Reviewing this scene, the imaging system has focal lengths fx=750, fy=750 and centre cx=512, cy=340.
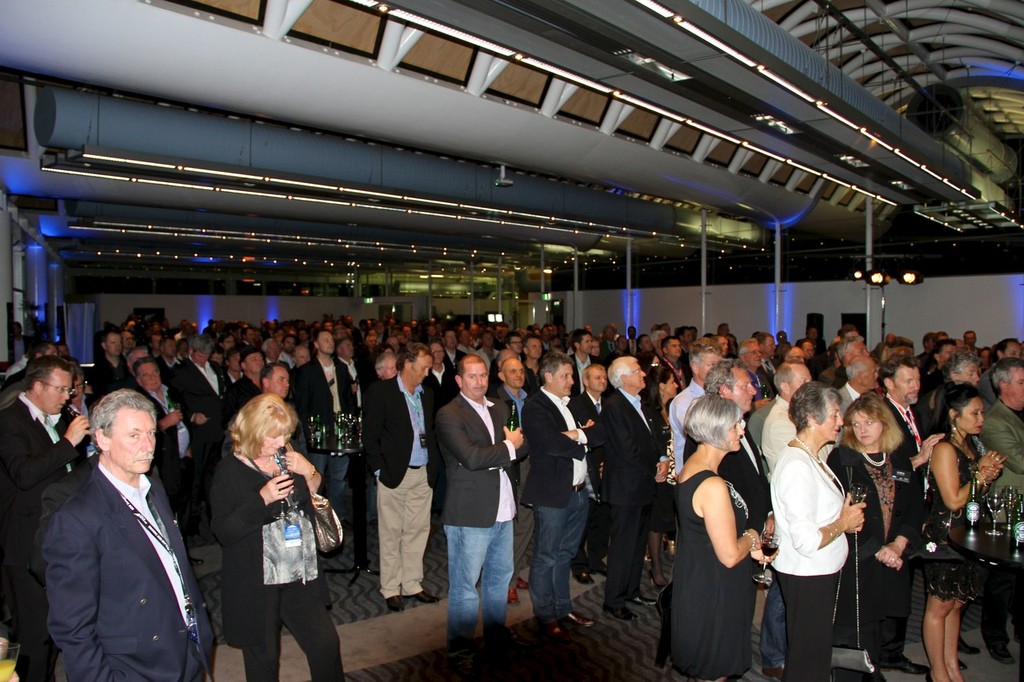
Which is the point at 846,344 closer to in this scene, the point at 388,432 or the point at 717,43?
the point at 717,43

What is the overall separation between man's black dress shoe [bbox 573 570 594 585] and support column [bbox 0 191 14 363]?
26.3 ft

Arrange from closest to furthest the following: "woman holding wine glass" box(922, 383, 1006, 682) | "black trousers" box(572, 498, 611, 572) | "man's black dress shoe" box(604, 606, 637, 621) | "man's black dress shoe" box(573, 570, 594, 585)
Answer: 1. "woman holding wine glass" box(922, 383, 1006, 682)
2. "man's black dress shoe" box(604, 606, 637, 621)
3. "man's black dress shoe" box(573, 570, 594, 585)
4. "black trousers" box(572, 498, 611, 572)

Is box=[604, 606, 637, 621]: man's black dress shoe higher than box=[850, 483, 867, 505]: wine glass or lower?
lower

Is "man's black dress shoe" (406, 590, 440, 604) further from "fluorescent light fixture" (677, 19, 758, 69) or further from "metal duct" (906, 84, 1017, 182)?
"metal duct" (906, 84, 1017, 182)

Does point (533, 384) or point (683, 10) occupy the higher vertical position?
point (683, 10)

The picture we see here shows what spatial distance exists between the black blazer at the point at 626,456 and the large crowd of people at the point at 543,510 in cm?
1

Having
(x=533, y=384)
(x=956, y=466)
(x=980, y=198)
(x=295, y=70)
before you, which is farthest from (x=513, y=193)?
(x=956, y=466)

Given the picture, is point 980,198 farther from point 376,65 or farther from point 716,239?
point 376,65

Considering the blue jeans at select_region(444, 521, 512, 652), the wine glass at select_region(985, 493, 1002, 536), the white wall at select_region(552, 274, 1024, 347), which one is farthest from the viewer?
the white wall at select_region(552, 274, 1024, 347)

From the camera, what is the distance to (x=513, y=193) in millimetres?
12188

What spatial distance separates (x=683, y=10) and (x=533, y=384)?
4.28 meters

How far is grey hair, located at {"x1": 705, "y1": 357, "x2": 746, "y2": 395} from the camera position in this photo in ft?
13.9

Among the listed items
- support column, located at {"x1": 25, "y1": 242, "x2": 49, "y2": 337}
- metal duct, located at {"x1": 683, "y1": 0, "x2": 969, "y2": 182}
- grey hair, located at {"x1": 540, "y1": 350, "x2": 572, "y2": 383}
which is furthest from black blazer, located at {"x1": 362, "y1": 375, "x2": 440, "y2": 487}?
support column, located at {"x1": 25, "y1": 242, "x2": 49, "y2": 337}

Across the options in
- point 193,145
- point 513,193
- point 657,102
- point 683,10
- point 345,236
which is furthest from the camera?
point 345,236
